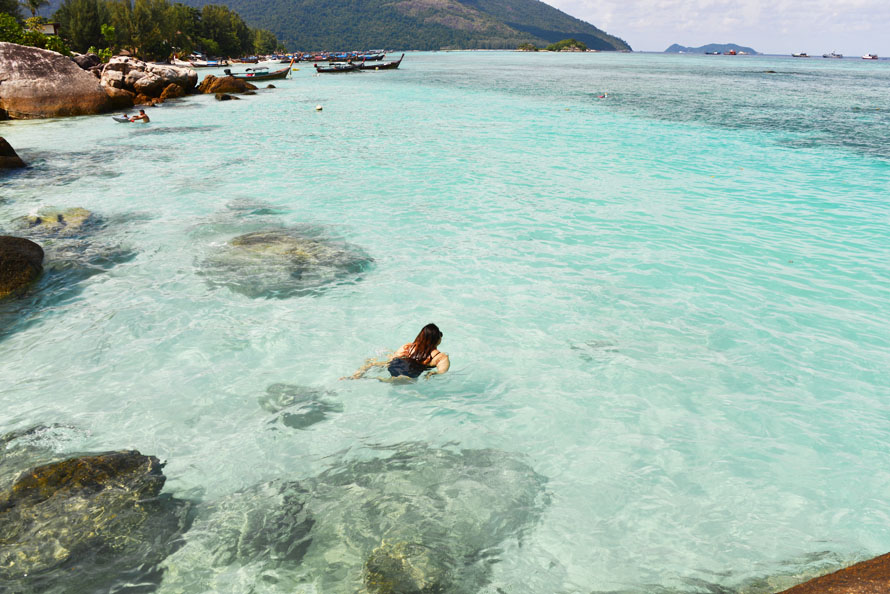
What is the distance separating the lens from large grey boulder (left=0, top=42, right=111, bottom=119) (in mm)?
25625

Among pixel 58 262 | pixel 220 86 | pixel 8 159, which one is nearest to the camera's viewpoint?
pixel 58 262

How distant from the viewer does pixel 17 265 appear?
8430 millimetres

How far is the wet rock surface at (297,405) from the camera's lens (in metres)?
5.85

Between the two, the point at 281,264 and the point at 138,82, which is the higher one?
the point at 138,82

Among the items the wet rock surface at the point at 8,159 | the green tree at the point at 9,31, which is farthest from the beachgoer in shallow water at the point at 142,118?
the green tree at the point at 9,31

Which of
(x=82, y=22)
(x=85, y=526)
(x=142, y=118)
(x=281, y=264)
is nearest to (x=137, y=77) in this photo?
(x=142, y=118)

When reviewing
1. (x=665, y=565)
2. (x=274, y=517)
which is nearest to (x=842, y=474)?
(x=665, y=565)

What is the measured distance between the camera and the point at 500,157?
67.6 ft

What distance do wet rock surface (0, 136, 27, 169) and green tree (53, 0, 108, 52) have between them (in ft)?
253

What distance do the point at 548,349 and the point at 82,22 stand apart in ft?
316

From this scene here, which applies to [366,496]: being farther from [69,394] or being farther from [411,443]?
→ [69,394]

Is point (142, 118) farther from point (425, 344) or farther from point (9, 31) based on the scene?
point (9, 31)

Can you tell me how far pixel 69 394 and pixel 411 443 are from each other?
4293 mm

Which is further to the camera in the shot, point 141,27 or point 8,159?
point 141,27
